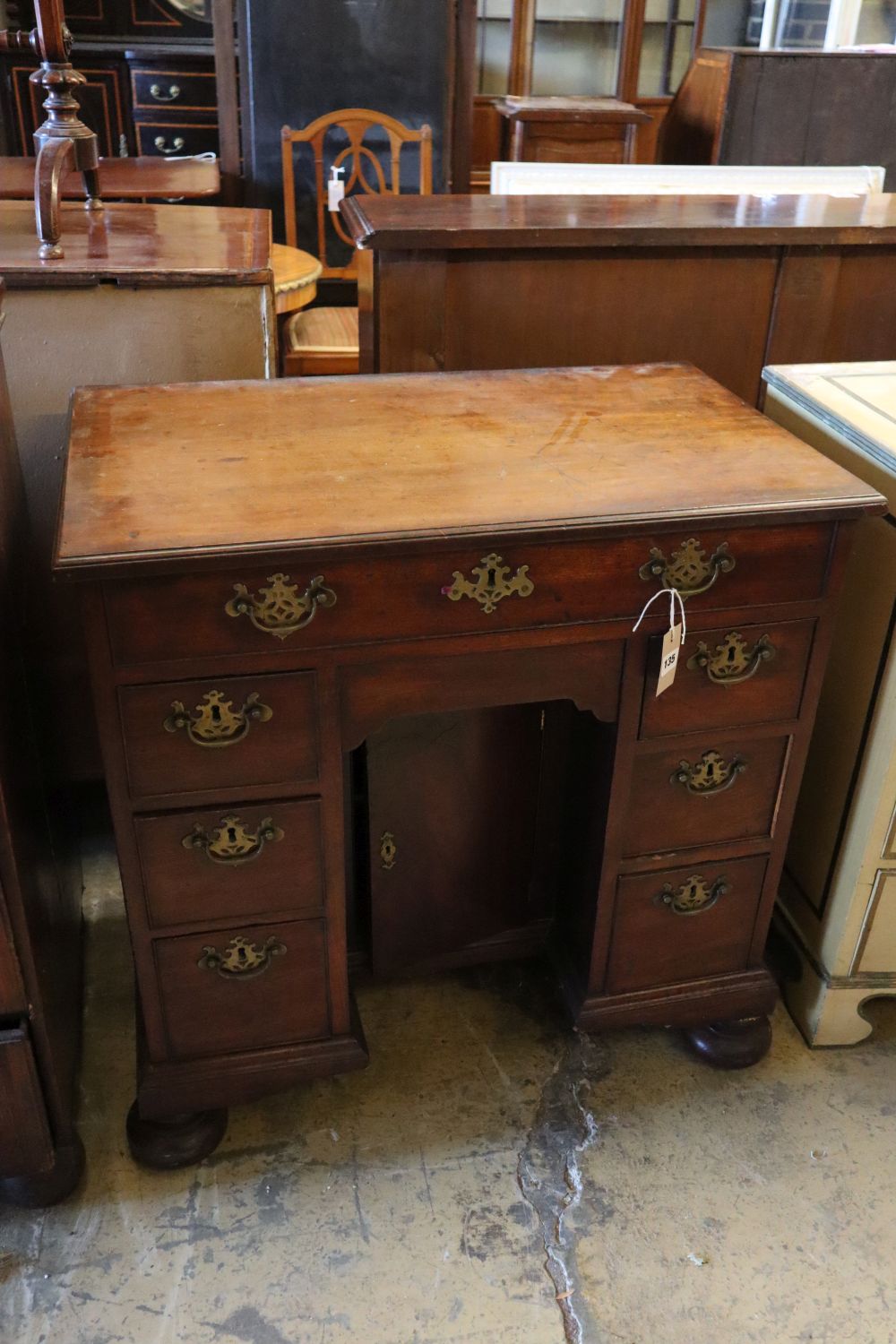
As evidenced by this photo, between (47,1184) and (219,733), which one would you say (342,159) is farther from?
(47,1184)

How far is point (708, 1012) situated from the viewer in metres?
1.43

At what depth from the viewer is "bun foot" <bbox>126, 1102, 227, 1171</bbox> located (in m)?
1.30

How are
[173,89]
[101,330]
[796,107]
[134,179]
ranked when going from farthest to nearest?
[173,89], [796,107], [134,179], [101,330]

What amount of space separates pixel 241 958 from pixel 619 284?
1.20 m

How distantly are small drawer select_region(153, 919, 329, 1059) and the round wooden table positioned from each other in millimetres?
1755

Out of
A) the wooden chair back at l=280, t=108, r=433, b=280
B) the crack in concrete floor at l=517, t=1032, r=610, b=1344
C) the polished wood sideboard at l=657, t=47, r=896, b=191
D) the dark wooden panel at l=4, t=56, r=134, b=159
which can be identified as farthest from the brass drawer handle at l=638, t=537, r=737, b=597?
the dark wooden panel at l=4, t=56, r=134, b=159

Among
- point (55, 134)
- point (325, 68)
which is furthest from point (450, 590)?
point (325, 68)

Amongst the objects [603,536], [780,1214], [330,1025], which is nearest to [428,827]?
[330,1025]

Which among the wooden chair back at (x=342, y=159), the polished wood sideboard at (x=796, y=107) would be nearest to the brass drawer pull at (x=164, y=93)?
the wooden chair back at (x=342, y=159)

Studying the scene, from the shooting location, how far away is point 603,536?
3.47 feet

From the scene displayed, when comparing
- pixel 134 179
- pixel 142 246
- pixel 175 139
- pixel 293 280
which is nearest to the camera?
pixel 142 246

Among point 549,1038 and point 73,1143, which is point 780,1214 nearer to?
point 549,1038

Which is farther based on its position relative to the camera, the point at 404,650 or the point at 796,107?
the point at 796,107

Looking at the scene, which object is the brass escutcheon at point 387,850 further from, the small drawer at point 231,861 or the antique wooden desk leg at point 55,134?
the antique wooden desk leg at point 55,134
